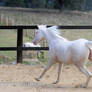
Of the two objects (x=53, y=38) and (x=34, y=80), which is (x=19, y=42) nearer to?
(x=34, y=80)

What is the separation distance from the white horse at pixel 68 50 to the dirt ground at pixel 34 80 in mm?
395

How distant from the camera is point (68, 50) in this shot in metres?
6.13

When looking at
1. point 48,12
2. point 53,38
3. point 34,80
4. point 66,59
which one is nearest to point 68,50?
point 66,59

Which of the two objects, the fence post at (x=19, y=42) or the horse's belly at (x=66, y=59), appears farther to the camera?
the fence post at (x=19, y=42)

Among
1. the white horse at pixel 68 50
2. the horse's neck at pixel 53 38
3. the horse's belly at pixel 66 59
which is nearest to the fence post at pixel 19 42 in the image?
the white horse at pixel 68 50

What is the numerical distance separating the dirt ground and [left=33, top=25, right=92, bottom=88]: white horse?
395 millimetres

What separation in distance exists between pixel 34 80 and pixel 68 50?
1.53 m

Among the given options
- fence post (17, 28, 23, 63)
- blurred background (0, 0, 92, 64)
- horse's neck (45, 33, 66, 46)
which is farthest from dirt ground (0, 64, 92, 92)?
blurred background (0, 0, 92, 64)

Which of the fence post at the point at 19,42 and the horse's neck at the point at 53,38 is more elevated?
the horse's neck at the point at 53,38

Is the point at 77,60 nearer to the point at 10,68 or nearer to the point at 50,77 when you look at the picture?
the point at 50,77

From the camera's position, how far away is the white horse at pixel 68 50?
19.6 feet

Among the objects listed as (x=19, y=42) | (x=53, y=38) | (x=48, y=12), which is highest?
(x=53, y=38)

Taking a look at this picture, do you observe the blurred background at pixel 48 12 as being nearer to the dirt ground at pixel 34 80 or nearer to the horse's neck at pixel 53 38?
the dirt ground at pixel 34 80

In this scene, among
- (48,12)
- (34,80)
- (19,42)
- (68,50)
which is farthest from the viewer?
(48,12)
